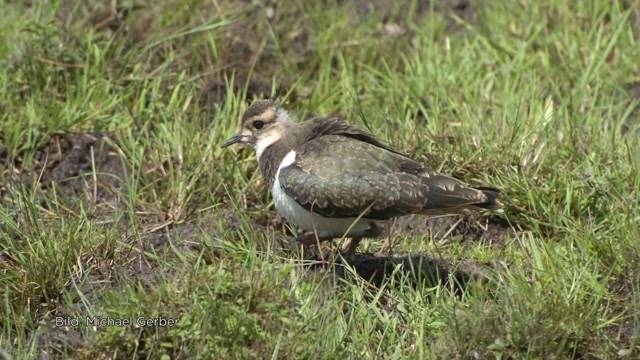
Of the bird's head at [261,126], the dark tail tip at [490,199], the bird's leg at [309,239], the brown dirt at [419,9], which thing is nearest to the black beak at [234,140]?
the bird's head at [261,126]

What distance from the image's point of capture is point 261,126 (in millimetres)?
7227

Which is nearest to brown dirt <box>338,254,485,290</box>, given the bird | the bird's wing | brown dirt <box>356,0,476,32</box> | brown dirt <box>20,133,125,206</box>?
the bird

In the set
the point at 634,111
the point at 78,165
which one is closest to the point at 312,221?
the point at 78,165

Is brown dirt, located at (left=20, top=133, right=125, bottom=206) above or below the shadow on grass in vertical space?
above

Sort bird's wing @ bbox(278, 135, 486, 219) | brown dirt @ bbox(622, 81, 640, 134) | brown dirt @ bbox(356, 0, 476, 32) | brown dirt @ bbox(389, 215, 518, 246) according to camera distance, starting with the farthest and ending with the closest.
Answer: brown dirt @ bbox(356, 0, 476, 32) → brown dirt @ bbox(622, 81, 640, 134) → brown dirt @ bbox(389, 215, 518, 246) → bird's wing @ bbox(278, 135, 486, 219)

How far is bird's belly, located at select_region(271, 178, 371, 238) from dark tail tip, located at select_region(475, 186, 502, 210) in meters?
0.65

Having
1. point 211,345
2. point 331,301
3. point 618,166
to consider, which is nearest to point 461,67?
point 618,166

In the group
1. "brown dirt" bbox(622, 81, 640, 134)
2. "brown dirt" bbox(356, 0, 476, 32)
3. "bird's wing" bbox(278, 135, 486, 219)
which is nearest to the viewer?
"bird's wing" bbox(278, 135, 486, 219)

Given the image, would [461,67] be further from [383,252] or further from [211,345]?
[211,345]

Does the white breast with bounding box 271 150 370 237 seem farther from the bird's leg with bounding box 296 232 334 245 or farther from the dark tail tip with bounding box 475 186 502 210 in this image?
the dark tail tip with bounding box 475 186 502 210

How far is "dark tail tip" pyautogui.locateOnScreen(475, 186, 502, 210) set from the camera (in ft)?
21.4

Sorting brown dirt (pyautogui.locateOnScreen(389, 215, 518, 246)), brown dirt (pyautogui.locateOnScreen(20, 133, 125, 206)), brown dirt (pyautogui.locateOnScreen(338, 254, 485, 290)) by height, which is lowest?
brown dirt (pyautogui.locateOnScreen(389, 215, 518, 246))

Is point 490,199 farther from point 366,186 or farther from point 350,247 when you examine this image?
point 350,247

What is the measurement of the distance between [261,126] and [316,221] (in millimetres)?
869
